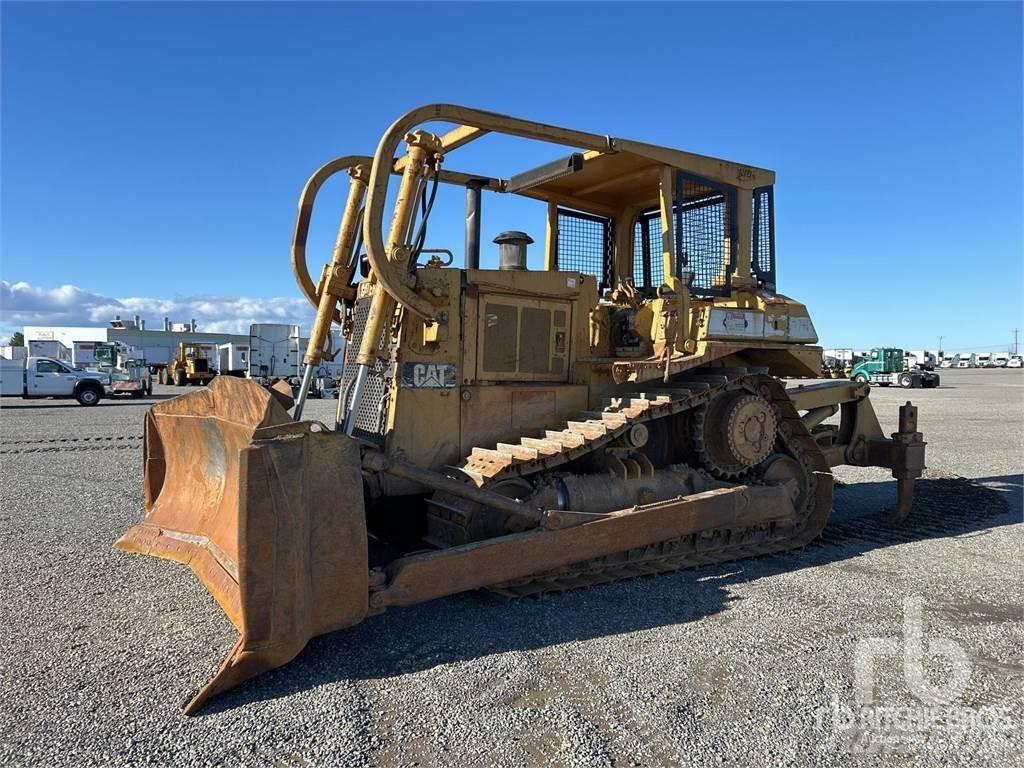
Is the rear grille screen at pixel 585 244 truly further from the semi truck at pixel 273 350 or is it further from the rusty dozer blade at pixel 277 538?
the semi truck at pixel 273 350

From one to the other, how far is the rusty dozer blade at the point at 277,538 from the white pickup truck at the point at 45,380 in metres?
25.6

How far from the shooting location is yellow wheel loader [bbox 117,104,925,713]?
4051 mm

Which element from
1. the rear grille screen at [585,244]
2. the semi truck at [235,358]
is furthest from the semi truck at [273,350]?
the rear grille screen at [585,244]

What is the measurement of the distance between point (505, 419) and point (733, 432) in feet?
6.72

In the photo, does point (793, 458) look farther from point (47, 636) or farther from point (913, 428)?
point (47, 636)

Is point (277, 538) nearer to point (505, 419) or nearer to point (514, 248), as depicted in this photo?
point (505, 419)

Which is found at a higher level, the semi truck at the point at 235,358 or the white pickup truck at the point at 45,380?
the semi truck at the point at 235,358

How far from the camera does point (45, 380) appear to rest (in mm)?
26250

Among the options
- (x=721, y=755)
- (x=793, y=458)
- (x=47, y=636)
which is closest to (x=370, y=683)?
(x=721, y=755)

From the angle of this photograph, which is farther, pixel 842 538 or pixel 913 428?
pixel 913 428

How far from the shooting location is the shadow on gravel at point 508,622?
13.4ft

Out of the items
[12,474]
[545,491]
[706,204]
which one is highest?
[706,204]

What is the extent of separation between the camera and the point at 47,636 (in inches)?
179

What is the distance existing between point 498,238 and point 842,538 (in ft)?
15.1
